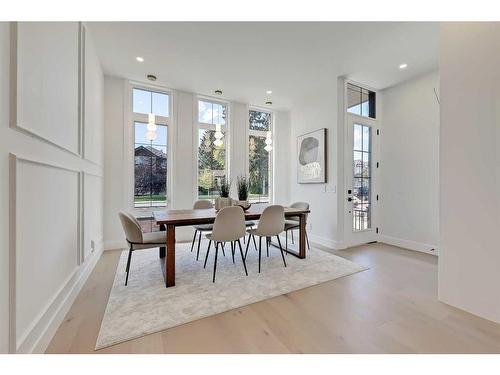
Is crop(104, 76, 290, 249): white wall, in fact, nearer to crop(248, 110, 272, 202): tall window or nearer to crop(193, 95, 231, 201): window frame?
crop(193, 95, 231, 201): window frame

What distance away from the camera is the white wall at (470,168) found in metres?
1.70

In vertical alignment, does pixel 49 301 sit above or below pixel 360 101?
below

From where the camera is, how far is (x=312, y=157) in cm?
423

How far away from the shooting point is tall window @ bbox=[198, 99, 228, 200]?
444 centimetres

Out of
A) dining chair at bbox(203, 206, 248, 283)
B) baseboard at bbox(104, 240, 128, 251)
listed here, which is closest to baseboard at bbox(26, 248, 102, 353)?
baseboard at bbox(104, 240, 128, 251)

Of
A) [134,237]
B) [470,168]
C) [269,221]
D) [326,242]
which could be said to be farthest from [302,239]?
[134,237]

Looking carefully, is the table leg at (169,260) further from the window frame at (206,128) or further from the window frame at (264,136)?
the window frame at (264,136)

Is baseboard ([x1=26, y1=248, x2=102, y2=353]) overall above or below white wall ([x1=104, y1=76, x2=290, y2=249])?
below

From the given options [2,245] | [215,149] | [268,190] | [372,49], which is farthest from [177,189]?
[372,49]

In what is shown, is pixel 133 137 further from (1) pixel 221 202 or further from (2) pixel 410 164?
(2) pixel 410 164

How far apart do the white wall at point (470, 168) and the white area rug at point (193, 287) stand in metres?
1.04

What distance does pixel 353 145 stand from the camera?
12.8ft

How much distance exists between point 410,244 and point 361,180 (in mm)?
1327
